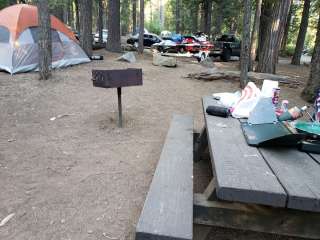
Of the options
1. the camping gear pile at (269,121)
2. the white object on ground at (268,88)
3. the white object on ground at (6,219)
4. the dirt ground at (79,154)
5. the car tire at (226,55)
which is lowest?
the car tire at (226,55)

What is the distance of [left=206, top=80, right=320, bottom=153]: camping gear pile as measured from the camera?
221cm

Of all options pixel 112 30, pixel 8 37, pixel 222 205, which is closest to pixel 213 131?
pixel 222 205

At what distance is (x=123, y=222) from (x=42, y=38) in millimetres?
6320

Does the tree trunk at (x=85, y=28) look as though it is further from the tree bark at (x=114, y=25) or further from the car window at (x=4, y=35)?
the car window at (x=4, y=35)

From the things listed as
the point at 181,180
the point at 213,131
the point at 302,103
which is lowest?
the point at 302,103

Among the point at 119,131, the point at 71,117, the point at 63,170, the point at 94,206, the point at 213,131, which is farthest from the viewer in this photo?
the point at 71,117

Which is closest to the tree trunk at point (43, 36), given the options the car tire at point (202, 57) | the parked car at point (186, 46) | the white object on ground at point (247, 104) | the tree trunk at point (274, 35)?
the white object on ground at point (247, 104)

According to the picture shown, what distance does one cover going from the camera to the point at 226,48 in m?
17.8

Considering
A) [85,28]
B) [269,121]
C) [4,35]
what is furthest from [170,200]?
[85,28]

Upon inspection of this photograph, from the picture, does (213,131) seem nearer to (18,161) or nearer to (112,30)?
(18,161)

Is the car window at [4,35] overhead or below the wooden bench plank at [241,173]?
overhead

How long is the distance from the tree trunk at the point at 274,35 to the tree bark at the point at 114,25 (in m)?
7.02

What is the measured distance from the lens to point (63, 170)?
12.0 ft

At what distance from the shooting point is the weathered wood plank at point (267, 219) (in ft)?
6.53
